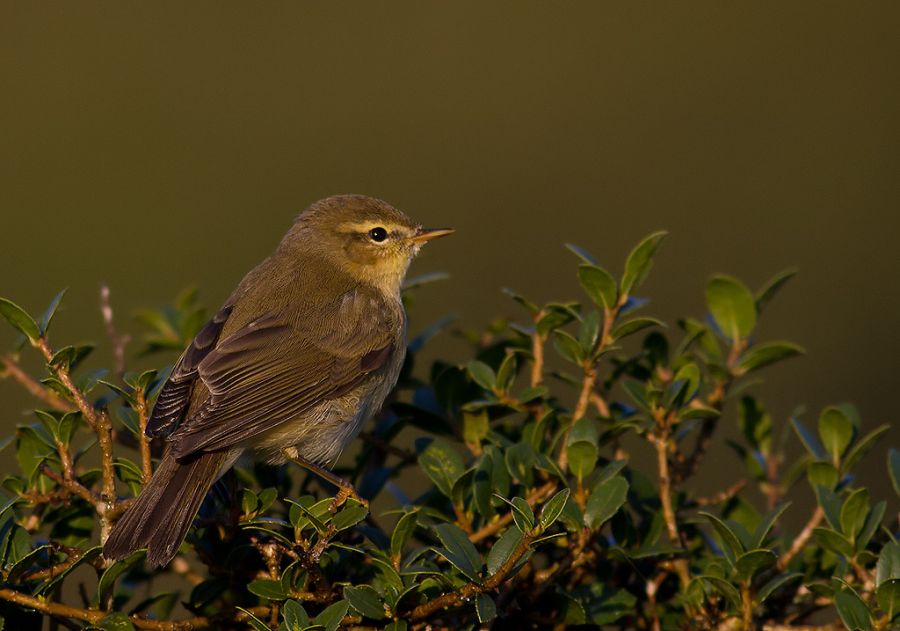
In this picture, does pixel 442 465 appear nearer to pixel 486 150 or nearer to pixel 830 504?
pixel 830 504

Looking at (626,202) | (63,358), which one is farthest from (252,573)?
(626,202)

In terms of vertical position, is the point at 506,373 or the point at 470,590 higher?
the point at 506,373

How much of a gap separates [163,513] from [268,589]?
34 centimetres

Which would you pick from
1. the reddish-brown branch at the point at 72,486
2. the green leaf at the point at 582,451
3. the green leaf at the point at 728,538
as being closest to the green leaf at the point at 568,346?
the green leaf at the point at 582,451

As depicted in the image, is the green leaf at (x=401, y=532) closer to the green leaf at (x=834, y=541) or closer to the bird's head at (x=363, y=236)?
the green leaf at (x=834, y=541)

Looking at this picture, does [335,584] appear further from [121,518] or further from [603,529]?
[603,529]

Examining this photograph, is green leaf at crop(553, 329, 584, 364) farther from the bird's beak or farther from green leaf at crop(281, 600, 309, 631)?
the bird's beak

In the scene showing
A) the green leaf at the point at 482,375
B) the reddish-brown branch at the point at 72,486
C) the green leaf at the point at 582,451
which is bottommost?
the reddish-brown branch at the point at 72,486

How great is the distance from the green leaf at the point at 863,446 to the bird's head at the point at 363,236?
1.70 meters

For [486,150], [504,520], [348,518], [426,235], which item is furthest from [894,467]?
[486,150]

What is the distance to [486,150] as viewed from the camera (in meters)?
7.48

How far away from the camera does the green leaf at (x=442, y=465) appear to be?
2473mm

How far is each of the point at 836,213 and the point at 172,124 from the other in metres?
4.24

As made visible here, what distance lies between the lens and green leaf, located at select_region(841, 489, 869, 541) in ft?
7.57
